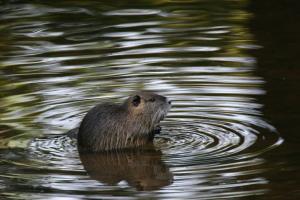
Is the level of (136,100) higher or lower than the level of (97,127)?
higher

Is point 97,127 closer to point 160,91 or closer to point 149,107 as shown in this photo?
point 149,107

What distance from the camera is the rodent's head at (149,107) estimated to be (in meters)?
8.28

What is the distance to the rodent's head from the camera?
27.2 feet

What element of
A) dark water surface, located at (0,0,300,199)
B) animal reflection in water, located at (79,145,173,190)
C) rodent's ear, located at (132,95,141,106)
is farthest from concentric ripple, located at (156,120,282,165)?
rodent's ear, located at (132,95,141,106)

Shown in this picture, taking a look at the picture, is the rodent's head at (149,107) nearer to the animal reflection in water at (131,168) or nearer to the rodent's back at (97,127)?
the rodent's back at (97,127)

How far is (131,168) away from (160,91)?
2.26 m

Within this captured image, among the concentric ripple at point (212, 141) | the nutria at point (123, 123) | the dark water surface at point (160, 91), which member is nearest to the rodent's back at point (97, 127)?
the nutria at point (123, 123)

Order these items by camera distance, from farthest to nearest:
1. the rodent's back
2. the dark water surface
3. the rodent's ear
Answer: the rodent's ear → the rodent's back → the dark water surface

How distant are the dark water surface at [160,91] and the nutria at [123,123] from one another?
4.3 inches

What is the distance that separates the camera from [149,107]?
8.31 meters

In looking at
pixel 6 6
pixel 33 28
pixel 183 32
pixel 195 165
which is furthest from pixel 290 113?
pixel 6 6

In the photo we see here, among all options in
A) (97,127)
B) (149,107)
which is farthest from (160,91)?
(97,127)

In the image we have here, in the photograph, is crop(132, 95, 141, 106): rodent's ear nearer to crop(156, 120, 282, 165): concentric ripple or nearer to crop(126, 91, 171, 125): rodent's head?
crop(126, 91, 171, 125): rodent's head

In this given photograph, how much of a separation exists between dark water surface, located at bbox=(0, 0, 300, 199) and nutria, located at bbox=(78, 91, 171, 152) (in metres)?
0.11
